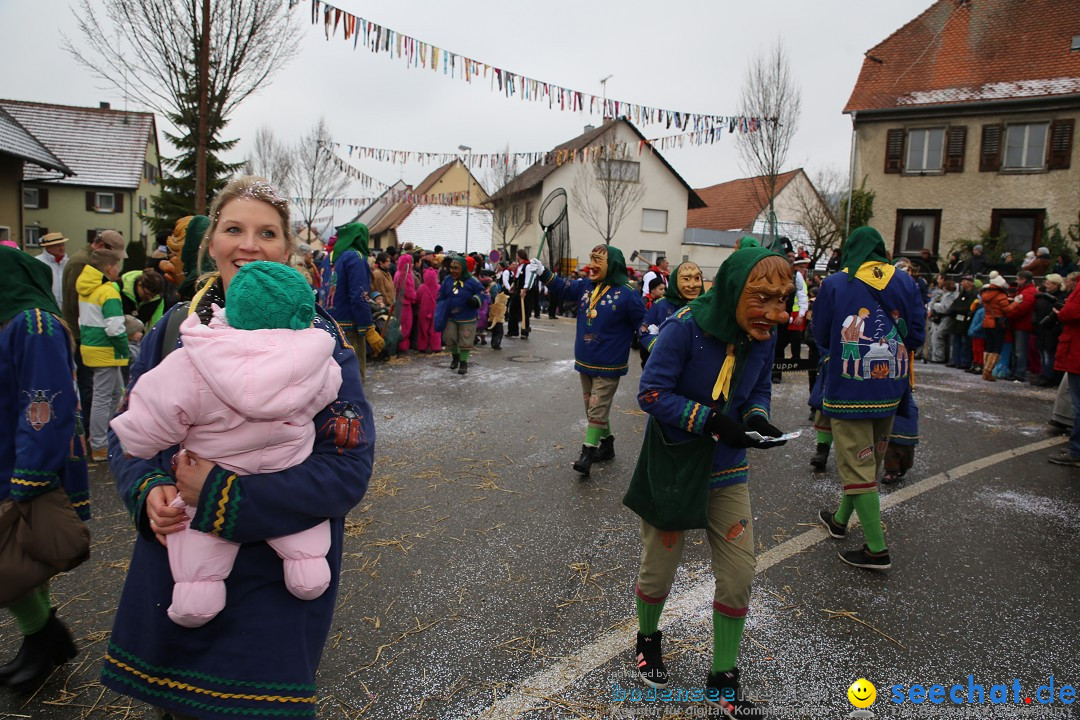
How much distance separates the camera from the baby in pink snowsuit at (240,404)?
61.7 inches

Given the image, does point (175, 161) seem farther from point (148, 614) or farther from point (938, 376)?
point (148, 614)

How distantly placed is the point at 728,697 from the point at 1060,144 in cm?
2786

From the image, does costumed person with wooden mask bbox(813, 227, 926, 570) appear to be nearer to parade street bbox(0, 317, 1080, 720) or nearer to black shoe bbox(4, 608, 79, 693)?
parade street bbox(0, 317, 1080, 720)

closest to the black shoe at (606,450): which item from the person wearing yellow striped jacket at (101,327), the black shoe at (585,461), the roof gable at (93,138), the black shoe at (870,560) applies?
the black shoe at (585,461)

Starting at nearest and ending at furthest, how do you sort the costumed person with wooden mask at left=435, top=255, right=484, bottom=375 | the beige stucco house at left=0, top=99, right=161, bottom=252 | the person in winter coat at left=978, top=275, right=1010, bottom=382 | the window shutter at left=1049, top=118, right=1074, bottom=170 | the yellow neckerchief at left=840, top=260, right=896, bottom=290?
the yellow neckerchief at left=840, top=260, right=896, bottom=290
the costumed person with wooden mask at left=435, top=255, right=484, bottom=375
the person in winter coat at left=978, top=275, right=1010, bottom=382
the window shutter at left=1049, top=118, right=1074, bottom=170
the beige stucco house at left=0, top=99, right=161, bottom=252

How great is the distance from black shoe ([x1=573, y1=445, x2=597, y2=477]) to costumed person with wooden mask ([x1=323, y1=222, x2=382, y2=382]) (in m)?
2.88

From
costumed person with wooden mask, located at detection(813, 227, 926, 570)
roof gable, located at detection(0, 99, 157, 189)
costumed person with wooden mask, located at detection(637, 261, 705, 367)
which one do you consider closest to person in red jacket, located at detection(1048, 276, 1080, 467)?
costumed person with wooden mask, located at detection(813, 227, 926, 570)

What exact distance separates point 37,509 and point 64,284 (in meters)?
4.42

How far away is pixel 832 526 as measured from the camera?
4793 mm

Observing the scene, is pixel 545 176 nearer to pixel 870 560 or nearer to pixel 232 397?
pixel 870 560

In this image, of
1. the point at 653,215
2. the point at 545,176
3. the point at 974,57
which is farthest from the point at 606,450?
the point at 653,215

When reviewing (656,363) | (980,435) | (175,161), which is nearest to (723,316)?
(656,363)

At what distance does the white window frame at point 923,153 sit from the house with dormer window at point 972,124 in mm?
38

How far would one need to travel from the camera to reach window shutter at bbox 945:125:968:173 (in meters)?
24.5
